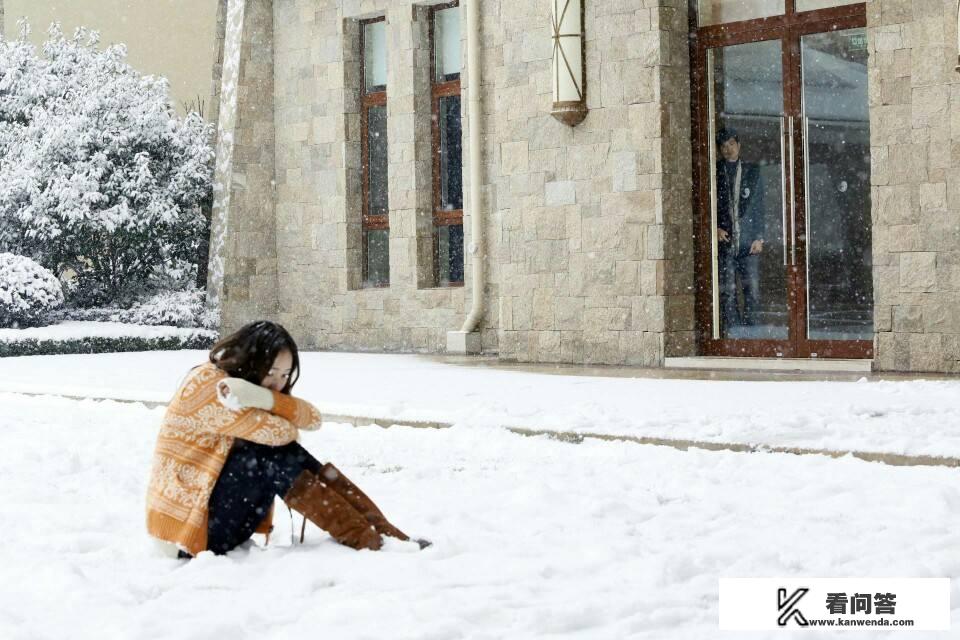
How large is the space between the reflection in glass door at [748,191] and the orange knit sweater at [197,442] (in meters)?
8.44

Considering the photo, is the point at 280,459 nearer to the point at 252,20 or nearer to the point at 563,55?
the point at 563,55

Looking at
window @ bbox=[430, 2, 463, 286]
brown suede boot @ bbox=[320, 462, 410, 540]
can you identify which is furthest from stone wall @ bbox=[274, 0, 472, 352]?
brown suede boot @ bbox=[320, 462, 410, 540]

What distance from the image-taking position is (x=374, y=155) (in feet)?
58.2

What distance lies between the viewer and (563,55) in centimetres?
1349

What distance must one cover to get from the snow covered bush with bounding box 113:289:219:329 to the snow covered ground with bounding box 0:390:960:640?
11.1 meters

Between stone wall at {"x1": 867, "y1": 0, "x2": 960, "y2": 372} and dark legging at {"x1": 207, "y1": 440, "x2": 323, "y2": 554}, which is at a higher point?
stone wall at {"x1": 867, "y1": 0, "x2": 960, "y2": 372}

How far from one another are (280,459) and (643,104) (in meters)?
8.86

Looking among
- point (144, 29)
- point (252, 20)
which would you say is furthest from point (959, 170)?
point (144, 29)

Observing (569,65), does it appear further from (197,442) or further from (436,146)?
(197,442)

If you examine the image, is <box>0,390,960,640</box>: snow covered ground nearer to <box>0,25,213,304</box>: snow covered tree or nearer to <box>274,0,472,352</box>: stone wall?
<box>274,0,472,352</box>: stone wall

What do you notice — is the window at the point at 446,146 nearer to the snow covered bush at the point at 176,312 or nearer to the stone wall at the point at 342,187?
the stone wall at the point at 342,187

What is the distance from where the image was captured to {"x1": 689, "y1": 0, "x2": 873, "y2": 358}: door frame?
40.4 ft

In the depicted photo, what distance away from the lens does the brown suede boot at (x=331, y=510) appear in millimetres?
5039

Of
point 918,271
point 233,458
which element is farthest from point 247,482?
point 918,271
